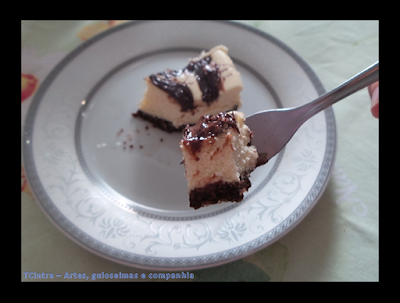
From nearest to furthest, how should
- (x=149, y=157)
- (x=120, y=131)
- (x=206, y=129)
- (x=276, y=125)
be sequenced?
(x=206, y=129) < (x=276, y=125) < (x=149, y=157) < (x=120, y=131)

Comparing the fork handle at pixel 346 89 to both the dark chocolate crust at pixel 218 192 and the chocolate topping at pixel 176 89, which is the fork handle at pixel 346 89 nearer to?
the dark chocolate crust at pixel 218 192

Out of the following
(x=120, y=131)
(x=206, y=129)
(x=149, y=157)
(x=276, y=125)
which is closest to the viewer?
(x=206, y=129)

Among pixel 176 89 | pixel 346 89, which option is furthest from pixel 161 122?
pixel 346 89

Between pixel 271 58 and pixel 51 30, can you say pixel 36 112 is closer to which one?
pixel 51 30

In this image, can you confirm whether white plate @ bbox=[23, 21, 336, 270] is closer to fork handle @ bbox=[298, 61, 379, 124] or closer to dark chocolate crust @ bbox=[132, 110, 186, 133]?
dark chocolate crust @ bbox=[132, 110, 186, 133]

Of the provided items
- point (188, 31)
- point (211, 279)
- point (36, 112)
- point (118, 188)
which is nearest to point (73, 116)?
point (36, 112)

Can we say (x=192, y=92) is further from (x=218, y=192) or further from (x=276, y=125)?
(x=218, y=192)

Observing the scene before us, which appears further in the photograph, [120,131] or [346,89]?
[120,131]
